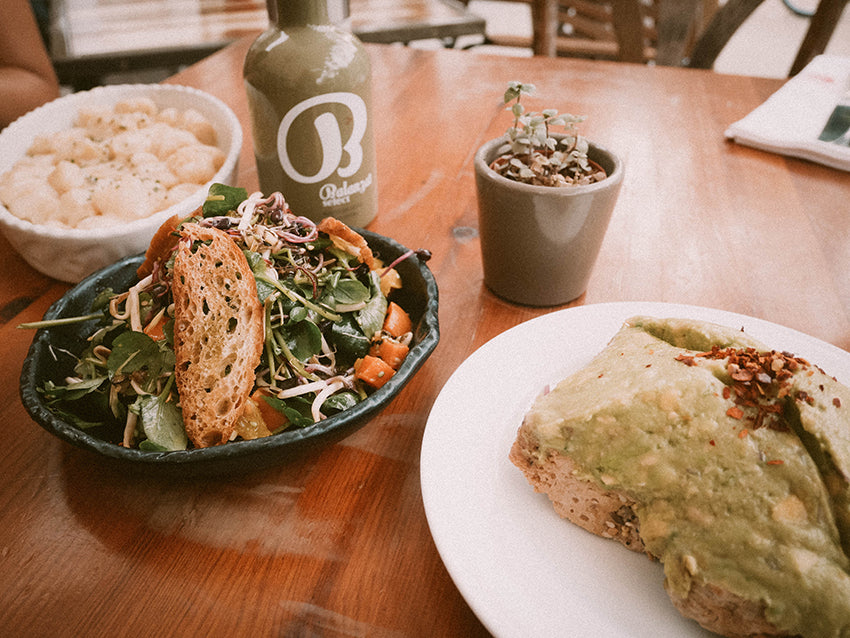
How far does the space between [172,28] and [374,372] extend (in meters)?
3.17

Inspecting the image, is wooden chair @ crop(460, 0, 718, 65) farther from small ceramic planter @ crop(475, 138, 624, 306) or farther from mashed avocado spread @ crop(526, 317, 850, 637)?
mashed avocado spread @ crop(526, 317, 850, 637)

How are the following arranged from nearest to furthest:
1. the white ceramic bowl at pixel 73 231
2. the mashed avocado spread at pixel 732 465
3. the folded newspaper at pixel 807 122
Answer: the mashed avocado spread at pixel 732 465, the white ceramic bowl at pixel 73 231, the folded newspaper at pixel 807 122

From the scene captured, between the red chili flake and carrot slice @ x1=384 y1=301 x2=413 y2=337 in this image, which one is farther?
carrot slice @ x1=384 y1=301 x2=413 y2=337

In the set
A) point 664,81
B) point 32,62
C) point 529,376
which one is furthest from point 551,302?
point 32,62

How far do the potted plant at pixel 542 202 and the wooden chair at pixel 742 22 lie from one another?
1.85m

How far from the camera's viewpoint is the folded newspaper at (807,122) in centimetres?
155

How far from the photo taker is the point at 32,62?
2.03 m

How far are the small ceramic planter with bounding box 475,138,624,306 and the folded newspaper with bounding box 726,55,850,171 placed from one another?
935 millimetres

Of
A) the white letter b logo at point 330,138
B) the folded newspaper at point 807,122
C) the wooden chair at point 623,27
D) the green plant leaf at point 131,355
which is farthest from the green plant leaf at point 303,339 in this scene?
the wooden chair at point 623,27

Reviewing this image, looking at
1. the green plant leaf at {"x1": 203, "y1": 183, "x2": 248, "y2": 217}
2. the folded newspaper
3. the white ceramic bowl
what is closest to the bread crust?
the green plant leaf at {"x1": 203, "y1": 183, "x2": 248, "y2": 217}

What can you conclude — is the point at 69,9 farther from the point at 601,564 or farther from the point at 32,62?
the point at 601,564

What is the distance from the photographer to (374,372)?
83 cm

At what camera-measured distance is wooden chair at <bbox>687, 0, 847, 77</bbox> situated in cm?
225

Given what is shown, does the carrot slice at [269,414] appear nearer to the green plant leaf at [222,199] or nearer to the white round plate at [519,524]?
the white round plate at [519,524]
